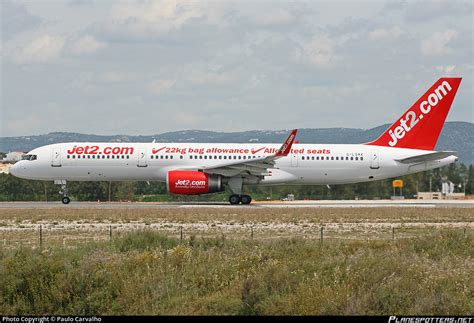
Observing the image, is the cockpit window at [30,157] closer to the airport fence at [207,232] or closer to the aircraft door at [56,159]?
the aircraft door at [56,159]

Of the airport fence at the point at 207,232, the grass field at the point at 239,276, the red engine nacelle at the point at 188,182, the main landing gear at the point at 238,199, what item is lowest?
the grass field at the point at 239,276

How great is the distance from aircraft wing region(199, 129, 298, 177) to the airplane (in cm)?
6

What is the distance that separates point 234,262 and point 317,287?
310 cm

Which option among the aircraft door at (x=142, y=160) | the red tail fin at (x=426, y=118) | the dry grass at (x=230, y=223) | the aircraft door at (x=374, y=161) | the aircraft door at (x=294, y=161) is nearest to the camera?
the dry grass at (x=230, y=223)

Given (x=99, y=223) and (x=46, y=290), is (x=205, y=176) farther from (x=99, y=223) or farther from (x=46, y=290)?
(x=46, y=290)

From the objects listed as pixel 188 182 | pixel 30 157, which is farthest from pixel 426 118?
pixel 30 157

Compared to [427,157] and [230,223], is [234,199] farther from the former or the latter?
[230,223]

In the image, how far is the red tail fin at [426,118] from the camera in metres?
53.0

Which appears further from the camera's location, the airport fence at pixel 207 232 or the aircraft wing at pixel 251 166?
the aircraft wing at pixel 251 166

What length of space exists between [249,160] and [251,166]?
74 cm

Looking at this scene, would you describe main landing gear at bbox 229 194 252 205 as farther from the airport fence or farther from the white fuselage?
the airport fence

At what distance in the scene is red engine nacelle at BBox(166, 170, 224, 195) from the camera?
4847 centimetres

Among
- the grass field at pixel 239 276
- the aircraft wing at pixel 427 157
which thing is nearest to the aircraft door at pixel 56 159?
the aircraft wing at pixel 427 157

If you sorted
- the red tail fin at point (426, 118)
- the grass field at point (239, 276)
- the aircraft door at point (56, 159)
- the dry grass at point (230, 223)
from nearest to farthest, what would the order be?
the grass field at point (239, 276)
the dry grass at point (230, 223)
the aircraft door at point (56, 159)
the red tail fin at point (426, 118)
